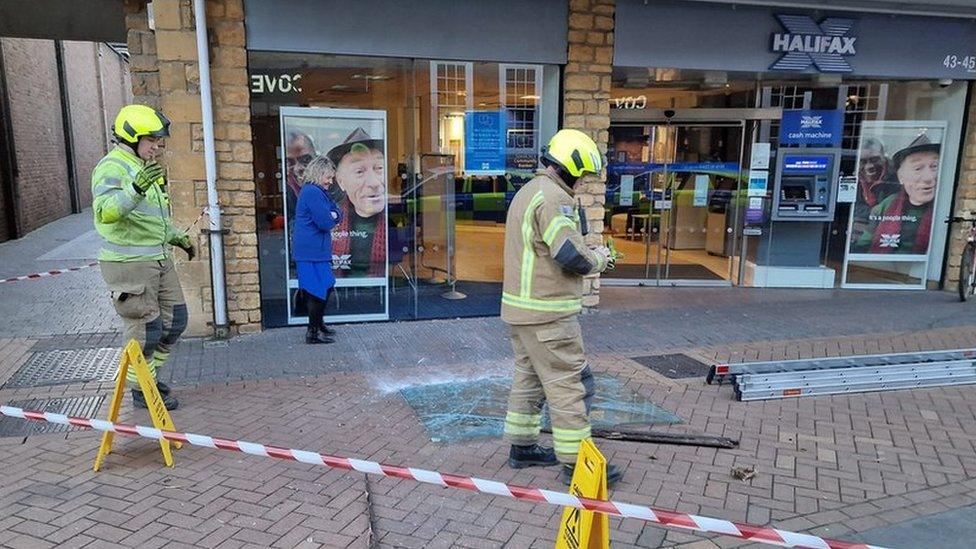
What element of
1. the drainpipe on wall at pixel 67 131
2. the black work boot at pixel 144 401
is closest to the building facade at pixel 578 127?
the black work boot at pixel 144 401

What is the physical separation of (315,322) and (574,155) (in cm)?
375

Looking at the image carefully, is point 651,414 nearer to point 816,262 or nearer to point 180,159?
point 180,159

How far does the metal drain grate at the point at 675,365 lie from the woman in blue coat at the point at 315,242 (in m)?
3.00

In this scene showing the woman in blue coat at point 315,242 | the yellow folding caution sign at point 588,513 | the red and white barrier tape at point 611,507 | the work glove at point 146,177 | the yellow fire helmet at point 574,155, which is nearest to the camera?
the red and white barrier tape at point 611,507

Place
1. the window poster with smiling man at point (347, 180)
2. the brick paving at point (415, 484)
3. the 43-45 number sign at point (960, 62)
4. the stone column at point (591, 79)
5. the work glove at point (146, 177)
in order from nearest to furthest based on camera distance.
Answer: the brick paving at point (415, 484)
the work glove at point (146, 177)
the window poster with smiling man at point (347, 180)
the stone column at point (591, 79)
the 43-45 number sign at point (960, 62)

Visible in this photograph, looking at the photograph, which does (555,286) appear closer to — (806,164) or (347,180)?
(347,180)

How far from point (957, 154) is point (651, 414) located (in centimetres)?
723

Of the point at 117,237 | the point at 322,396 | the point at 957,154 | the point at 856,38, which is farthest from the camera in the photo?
the point at 957,154

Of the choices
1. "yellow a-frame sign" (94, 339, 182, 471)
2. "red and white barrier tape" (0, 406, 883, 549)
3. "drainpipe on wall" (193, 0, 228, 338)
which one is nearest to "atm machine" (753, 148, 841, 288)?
"drainpipe on wall" (193, 0, 228, 338)

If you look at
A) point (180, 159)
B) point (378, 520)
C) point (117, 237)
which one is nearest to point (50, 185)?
point (180, 159)

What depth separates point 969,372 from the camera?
5.79m

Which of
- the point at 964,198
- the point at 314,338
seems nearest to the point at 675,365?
the point at 314,338

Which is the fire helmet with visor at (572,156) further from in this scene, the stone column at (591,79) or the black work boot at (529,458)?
the stone column at (591,79)

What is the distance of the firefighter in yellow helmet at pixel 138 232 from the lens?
421 centimetres
